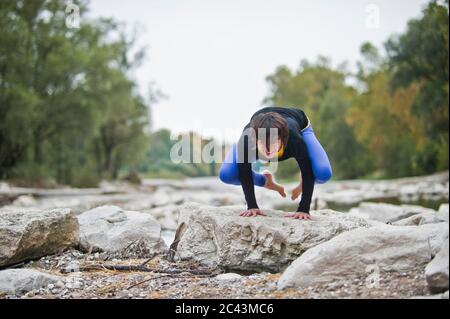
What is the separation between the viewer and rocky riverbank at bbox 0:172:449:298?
10.2 ft

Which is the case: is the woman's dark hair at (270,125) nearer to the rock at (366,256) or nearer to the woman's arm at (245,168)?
the woman's arm at (245,168)

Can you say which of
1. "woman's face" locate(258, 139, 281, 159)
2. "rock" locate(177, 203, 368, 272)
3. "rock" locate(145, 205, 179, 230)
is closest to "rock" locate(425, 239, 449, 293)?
"rock" locate(177, 203, 368, 272)

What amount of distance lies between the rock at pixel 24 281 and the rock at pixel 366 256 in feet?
5.84

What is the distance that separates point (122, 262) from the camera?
4.55 m

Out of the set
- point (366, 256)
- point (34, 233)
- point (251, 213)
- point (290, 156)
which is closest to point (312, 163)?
point (290, 156)

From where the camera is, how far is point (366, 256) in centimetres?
323

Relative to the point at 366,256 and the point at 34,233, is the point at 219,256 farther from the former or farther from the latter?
the point at 34,233

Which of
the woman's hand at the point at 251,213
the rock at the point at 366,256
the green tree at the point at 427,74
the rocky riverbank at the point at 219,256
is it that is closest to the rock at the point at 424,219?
the rocky riverbank at the point at 219,256

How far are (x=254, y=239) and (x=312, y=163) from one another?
2.71ft

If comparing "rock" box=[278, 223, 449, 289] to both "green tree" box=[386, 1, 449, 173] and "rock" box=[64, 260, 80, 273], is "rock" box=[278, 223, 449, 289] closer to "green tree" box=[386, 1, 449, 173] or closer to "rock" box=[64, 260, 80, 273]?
"rock" box=[64, 260, 80, 273]

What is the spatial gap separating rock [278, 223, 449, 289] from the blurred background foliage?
1484cm

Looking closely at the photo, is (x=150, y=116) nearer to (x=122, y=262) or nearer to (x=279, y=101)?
(x=279, y=101)

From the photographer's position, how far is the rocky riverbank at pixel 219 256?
10.2ft
